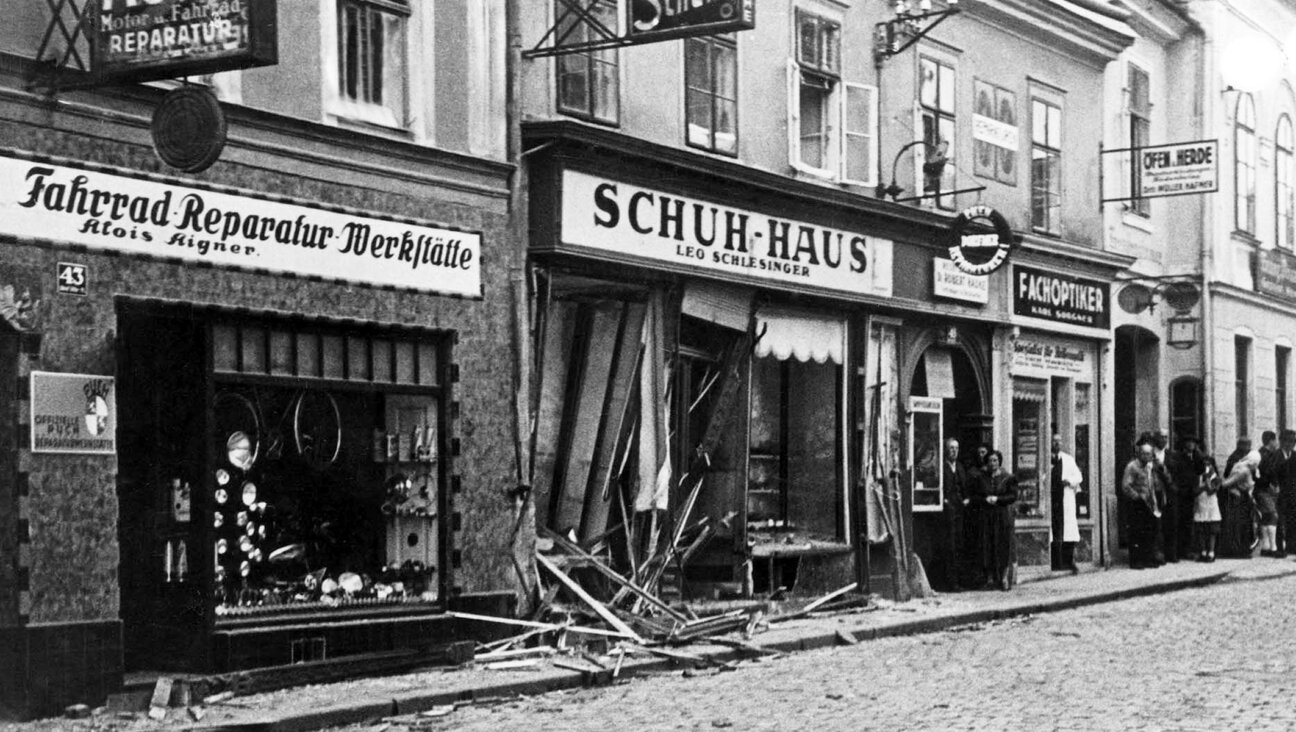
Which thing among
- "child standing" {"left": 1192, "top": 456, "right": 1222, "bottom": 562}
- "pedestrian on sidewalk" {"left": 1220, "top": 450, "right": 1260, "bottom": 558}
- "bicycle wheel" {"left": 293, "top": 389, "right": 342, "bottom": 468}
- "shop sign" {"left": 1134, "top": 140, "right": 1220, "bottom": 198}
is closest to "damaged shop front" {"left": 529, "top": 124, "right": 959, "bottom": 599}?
"bicycle wheel" {"left": 293, "top": 389, "right": 342, "bottom": 468}

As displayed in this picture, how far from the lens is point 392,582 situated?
14781 mm

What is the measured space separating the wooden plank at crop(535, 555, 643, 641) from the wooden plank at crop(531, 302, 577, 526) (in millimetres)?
525

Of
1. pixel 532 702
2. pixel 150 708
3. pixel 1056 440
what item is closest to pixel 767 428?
pixel 1056 440

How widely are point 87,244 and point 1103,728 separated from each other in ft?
20.9

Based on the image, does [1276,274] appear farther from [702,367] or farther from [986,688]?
[986,688]

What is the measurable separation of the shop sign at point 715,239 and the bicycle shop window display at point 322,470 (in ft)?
7.33

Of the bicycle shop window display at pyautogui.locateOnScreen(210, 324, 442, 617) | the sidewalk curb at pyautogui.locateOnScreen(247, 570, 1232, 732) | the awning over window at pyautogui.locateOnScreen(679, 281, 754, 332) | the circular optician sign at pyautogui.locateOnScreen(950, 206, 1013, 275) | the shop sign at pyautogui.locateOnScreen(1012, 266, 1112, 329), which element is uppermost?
the circular optician sign at pyautogui.locateOnScreen(950, 206, 1013, 275)

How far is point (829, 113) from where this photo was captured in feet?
68.3

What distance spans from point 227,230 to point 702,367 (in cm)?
667

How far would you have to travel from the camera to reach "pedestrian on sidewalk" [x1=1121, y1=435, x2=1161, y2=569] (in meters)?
26.5

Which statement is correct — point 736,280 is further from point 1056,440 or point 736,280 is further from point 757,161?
point 1056,440

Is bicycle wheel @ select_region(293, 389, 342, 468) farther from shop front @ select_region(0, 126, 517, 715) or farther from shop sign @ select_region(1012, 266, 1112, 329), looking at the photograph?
shop sign @ select_region(1012, 266, 1112, 329)

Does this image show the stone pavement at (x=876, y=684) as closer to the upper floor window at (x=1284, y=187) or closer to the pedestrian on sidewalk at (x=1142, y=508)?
the pedestrian on sidewalk at (x=1142, y=508)

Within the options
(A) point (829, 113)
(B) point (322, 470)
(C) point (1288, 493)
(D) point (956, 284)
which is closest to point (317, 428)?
(B) point (322, 470)
